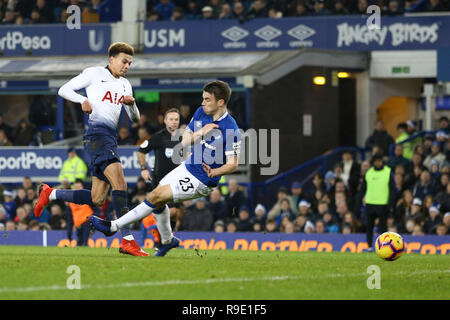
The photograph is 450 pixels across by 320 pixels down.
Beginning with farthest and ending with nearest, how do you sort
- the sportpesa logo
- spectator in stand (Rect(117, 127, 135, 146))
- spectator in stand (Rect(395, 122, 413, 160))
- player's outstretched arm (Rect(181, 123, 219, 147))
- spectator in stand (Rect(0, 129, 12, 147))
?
the sportpesa logo, spectator in stand (Rect(0, 129, 12, 147)), spectator in stand (Rect(117, 127, 135, 146)), spectator in stand (Rect(395, 122, 413, 160)), player's outstretched arm (Rect(181, 123, 219, 147))

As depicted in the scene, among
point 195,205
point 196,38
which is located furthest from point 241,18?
point 195,205

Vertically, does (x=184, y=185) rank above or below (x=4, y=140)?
below

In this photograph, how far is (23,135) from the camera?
89.7 feet

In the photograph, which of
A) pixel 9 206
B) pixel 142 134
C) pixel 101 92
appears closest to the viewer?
pixel 101 92

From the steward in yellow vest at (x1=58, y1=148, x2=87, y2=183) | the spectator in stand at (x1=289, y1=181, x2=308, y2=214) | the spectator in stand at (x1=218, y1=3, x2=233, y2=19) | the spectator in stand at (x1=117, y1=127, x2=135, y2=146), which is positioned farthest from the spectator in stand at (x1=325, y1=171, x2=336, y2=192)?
the spectator in stand at (x1=218, y1=3, x2=233, y2=19)

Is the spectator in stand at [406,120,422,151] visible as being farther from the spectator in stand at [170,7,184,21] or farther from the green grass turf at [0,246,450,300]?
the green grass turf at [0,246,450,300]

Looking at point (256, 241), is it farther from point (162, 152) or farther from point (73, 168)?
point (162, 152)

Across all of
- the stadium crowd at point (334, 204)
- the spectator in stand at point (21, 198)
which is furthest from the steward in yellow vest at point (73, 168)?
the spectator in stand at point (21, 198)

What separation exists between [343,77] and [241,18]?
3.19 meters

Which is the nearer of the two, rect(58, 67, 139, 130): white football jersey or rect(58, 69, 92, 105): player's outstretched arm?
rect(58, 69, 92, 105): player's outstretched arm

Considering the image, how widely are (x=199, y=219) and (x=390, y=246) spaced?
9.87 m

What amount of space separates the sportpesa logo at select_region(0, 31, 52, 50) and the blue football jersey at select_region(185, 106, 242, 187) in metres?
17.0

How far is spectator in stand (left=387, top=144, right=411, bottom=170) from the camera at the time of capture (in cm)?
2289

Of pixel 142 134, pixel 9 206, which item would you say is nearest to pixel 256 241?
pixel 142 134
